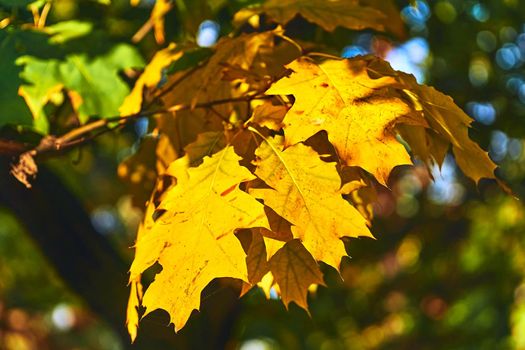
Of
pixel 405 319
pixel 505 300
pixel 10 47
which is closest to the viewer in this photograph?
pixel 10 47

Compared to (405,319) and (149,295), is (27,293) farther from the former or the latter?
(149,295)

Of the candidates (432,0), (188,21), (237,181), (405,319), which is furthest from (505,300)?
(237,181)

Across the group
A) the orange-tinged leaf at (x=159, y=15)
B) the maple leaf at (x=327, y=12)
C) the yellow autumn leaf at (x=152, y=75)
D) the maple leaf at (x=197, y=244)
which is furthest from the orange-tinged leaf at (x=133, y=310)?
the orange-tinged leaf at (x=159, y=15)

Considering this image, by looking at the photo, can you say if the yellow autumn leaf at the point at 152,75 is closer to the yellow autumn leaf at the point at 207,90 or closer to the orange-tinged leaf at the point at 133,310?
the yellow autumn leaf at the point at 207,90

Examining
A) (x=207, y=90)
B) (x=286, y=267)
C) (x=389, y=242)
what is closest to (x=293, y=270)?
(x=286, y=267)

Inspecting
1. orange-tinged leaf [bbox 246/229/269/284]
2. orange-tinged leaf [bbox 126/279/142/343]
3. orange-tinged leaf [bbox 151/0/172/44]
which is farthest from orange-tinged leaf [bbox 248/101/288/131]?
orange-tinged leaf [bbox 151/0/172/44]

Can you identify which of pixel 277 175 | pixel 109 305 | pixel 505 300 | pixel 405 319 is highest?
pixel 277 175

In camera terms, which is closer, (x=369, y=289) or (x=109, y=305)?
(x=109, y=305)
